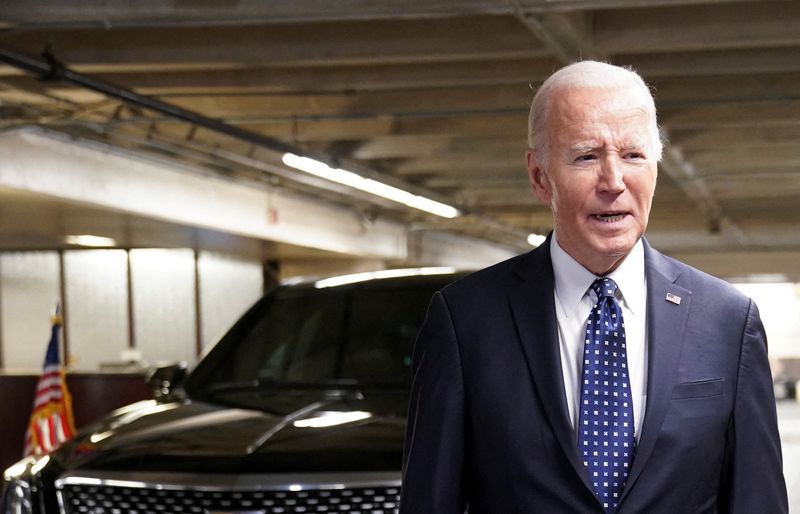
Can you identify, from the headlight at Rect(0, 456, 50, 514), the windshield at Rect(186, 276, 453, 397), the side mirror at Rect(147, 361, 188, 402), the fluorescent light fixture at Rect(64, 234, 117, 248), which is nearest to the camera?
the headlight at Rect(0, 456, 50, 514)

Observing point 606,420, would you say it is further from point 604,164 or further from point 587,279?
point 604,164

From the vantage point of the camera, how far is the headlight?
12.9 ft

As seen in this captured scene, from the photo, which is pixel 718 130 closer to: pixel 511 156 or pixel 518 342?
pixel 511 156

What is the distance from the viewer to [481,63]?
9.12 metres

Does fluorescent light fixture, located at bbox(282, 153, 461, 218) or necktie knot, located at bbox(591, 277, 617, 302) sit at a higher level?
fluorescent light fixture, located at bbox(282, 153, 461, 218)

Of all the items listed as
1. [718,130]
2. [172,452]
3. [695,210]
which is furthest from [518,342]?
[695,210]

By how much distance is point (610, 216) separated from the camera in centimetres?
184

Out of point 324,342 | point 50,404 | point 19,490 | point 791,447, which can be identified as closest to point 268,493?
point 19,490

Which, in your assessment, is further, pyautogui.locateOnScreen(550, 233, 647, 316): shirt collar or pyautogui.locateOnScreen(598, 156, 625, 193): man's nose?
pyautogui.locateOnScreen(550, 233, 647, 316): shirt collar

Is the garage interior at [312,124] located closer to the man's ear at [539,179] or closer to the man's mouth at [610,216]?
the man's ear at [539,179]

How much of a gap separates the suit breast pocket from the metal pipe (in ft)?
20.5

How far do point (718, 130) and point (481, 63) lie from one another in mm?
4086

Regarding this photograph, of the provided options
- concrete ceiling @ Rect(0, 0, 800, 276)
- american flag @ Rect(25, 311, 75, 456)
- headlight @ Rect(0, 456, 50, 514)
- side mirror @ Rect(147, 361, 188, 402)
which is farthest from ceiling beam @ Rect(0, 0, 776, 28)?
headlight @ Rect(0, 456, 50, 514)

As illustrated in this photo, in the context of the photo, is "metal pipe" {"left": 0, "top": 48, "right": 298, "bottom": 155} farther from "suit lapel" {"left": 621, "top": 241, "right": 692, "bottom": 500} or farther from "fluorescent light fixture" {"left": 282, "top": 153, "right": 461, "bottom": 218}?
"suit lapel" {"left": 621, "top": 241, "right": 692, "bottom": 500}
